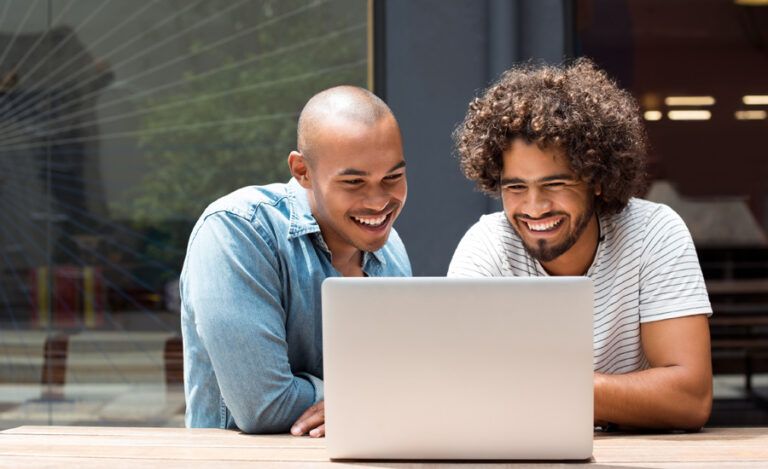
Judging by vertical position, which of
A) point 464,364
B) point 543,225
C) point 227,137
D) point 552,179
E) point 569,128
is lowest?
point 464,364

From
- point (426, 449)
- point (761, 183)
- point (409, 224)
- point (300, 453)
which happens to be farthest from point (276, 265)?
point (761, 183)

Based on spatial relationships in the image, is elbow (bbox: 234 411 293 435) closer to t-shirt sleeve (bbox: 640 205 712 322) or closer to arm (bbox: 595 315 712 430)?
arm (bbox: 595 315 712 430)

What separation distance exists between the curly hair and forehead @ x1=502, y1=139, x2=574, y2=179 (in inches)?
0.5

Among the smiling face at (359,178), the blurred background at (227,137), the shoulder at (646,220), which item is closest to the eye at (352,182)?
the smiling face at (359,178)

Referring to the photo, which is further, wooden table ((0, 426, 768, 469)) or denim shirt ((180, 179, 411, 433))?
denim shirt ((180, 179, 411, 433))

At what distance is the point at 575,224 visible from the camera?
92.9 inches

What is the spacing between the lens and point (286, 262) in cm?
224

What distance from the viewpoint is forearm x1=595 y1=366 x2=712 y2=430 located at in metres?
2.09

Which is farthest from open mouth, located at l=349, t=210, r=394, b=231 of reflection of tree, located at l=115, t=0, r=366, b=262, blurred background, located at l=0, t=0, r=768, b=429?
reflection of tree, located at l=115, t=0, r=366, b=262

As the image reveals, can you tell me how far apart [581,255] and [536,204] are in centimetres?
20

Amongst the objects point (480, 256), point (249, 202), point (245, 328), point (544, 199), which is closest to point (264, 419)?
point (245, 328)

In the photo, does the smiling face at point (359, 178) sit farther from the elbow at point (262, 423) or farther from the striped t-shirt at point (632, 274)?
the elbow at point (262, 423)

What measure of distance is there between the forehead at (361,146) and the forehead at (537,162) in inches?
11.7

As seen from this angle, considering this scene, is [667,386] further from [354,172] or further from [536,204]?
[354,172]
